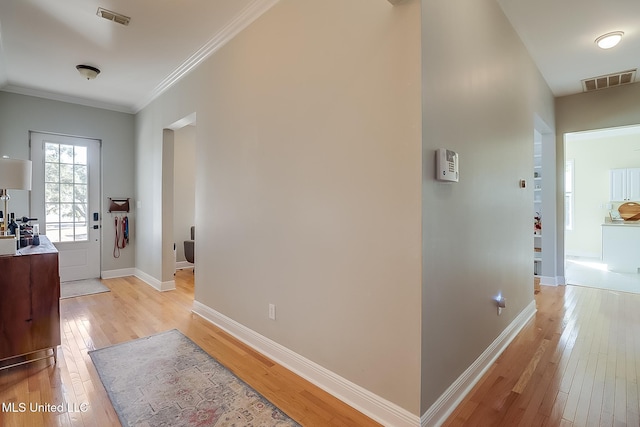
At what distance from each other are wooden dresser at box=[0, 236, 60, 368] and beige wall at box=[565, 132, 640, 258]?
9.01 meters

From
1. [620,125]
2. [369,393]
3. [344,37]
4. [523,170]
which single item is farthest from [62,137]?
[620,125]

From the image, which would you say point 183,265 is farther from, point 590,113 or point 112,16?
point 590,113

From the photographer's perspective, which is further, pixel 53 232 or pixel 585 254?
pixel 585 254

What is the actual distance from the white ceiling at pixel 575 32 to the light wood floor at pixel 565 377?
2.91 meters

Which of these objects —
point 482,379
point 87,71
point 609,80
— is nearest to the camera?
point 482,379

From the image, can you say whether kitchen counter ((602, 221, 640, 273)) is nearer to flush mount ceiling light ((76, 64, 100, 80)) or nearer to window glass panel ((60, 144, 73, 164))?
flush mount ceiling light ((76, 64, 100, 80))

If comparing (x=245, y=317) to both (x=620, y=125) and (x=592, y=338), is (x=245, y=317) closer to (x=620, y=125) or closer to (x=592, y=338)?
(x=592, y=338)

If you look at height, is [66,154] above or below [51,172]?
above

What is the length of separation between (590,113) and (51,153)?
26.5 feet

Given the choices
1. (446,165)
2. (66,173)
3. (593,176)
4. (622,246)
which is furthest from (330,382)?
(593,176)

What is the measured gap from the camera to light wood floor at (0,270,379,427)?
1.82 m

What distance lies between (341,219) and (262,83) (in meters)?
1.46

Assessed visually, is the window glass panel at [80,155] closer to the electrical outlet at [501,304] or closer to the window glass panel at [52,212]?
the window glass panel at [52,212]

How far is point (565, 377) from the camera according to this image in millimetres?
2242
